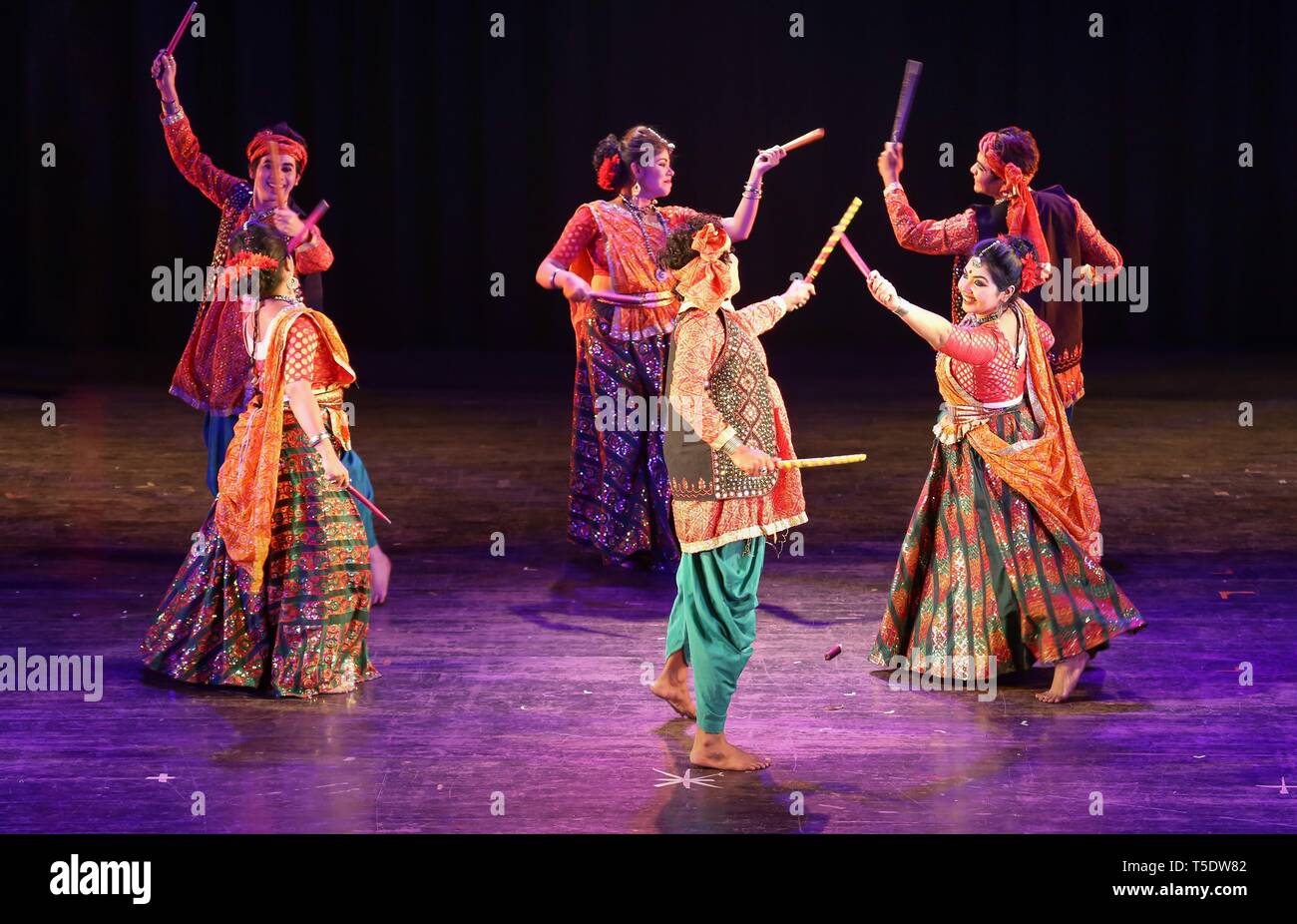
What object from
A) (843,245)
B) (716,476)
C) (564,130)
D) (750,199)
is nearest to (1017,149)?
(750,199)

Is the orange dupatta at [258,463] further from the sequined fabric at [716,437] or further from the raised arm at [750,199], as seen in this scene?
the raised arm at [750,199]

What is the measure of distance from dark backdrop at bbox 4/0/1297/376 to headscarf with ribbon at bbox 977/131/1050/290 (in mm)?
6616

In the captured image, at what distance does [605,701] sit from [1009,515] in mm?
1081

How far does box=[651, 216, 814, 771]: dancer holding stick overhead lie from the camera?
3.58 m

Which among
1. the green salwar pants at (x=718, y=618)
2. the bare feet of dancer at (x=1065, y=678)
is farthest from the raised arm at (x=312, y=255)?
the bare feet of dancer at (x=1065, y=678)

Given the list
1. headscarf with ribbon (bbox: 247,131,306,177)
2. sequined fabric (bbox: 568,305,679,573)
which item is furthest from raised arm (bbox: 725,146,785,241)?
headscarf with ribbon (bbox: 247,131,306,177)

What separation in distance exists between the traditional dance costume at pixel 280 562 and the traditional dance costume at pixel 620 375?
1.38 m

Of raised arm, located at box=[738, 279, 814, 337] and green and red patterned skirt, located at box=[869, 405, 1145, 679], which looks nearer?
raised arm, located at box=[738, 279, 814, 337]

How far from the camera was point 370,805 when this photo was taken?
11.3 ft

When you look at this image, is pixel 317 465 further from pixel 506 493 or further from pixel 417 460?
pixel 417 460

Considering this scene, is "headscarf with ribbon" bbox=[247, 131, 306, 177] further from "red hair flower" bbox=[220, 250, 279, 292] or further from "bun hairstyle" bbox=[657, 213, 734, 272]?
"bun hairstyle" bbox=[657, 213, 734, 272]

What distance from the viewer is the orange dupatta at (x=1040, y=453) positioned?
4.16 m

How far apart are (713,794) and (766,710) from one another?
623mm
